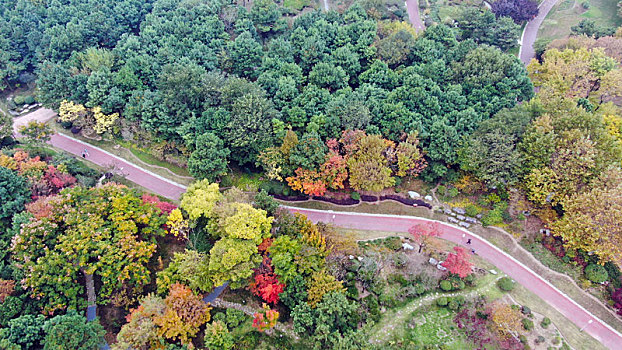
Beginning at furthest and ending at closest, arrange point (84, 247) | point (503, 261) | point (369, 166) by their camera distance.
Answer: point (369, 166) < point (503, 261) < point (84, 247)

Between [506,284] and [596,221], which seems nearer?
[596,221]

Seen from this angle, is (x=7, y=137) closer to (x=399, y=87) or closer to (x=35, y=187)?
(x=35, y=187)

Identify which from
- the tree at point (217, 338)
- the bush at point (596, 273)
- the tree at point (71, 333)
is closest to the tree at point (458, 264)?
the bush at point (596, 273)

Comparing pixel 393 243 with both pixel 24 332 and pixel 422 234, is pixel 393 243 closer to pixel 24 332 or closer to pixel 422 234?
pixel 422 234

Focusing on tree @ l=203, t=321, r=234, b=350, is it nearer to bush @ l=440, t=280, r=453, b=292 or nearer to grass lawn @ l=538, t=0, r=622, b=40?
bush @ l=440, t=280, r=453, b=292

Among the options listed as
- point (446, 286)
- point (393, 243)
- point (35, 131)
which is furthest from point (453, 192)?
point (35, 131)

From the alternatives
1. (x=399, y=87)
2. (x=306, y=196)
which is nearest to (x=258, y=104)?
(x=306, y=196)

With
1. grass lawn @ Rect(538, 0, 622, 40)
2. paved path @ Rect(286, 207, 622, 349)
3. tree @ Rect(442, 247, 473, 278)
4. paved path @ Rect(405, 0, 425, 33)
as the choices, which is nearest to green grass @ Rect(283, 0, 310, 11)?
paved path @ Rect(405, 0, 425, 33)
